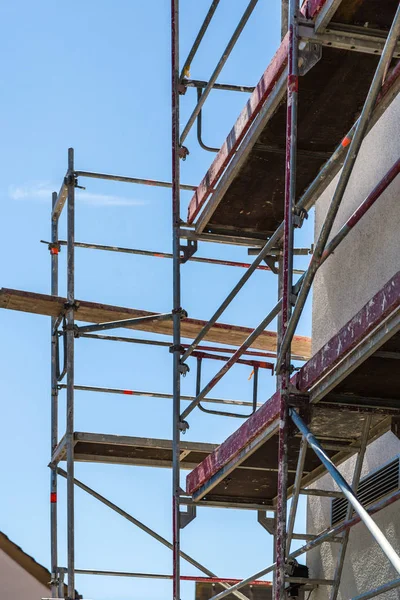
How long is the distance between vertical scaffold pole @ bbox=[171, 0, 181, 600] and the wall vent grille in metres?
1.27

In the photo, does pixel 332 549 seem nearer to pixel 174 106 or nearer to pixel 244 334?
pixel 244 334

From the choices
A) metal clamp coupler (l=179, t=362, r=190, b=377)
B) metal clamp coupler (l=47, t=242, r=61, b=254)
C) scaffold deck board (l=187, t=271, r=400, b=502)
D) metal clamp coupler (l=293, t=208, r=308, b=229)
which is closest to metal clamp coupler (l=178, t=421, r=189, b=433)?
metal clamp coupler (l=179, t=362, r=190, b=377)

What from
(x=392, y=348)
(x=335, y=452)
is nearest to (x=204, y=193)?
(x=335, y=452)

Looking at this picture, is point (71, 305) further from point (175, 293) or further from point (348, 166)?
point (348, 166)

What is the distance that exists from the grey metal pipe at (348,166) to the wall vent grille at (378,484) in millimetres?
1718

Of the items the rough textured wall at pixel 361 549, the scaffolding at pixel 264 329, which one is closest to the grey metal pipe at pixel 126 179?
the scaffolding at pixel 264 329

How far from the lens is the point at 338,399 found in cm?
667

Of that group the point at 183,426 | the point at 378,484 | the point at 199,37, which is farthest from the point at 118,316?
the point at 378,484

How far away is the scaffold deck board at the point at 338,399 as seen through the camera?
567 centimetres

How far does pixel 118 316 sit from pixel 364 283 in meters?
3.77

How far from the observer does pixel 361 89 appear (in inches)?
307

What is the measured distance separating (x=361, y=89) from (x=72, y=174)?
4681 mm

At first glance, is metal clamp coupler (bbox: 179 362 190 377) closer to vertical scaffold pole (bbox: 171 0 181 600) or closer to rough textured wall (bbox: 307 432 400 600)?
vertical scaffold pole (bbox: 171 0 181 600)

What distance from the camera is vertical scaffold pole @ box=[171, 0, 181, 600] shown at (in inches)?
358
